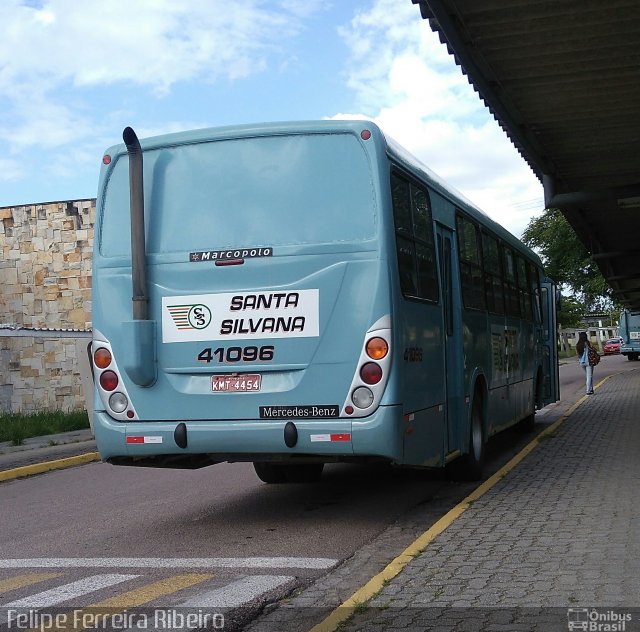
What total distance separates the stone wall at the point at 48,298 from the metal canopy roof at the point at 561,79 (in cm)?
1419

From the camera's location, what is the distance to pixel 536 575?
6000 millimetres

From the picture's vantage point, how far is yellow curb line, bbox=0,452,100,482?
1304 centimetres

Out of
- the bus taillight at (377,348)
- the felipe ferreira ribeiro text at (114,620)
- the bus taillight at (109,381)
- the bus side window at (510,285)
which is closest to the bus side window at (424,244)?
the bus taillight at (377,348)

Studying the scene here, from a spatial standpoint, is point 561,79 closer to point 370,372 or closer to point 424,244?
point 424,244

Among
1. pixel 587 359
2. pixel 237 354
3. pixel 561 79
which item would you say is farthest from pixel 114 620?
pixel 587 359

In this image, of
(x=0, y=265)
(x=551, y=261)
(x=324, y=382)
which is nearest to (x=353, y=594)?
(x=324, y=382)

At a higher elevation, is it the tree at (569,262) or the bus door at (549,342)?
the tree at (569,262)

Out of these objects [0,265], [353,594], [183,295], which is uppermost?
[0,265]

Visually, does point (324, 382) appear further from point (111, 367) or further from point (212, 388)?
point (111, 367)

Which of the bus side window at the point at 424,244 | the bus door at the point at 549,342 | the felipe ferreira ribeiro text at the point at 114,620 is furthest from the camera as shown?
the bus door at the point at 549,342

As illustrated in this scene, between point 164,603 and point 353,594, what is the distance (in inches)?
43.7

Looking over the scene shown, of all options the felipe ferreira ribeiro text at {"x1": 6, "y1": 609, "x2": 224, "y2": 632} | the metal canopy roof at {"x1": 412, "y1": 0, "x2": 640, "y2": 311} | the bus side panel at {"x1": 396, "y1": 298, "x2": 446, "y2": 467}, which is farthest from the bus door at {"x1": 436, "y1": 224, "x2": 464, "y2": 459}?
the felipe ferreira ribeiro text at {"x1": 6, "y1": 609, "x2": 224, "y2": 632}

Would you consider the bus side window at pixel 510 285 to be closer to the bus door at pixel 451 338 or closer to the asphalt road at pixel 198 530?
the asphalt road at pixel 198 530

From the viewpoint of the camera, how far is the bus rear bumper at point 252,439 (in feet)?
25.9
